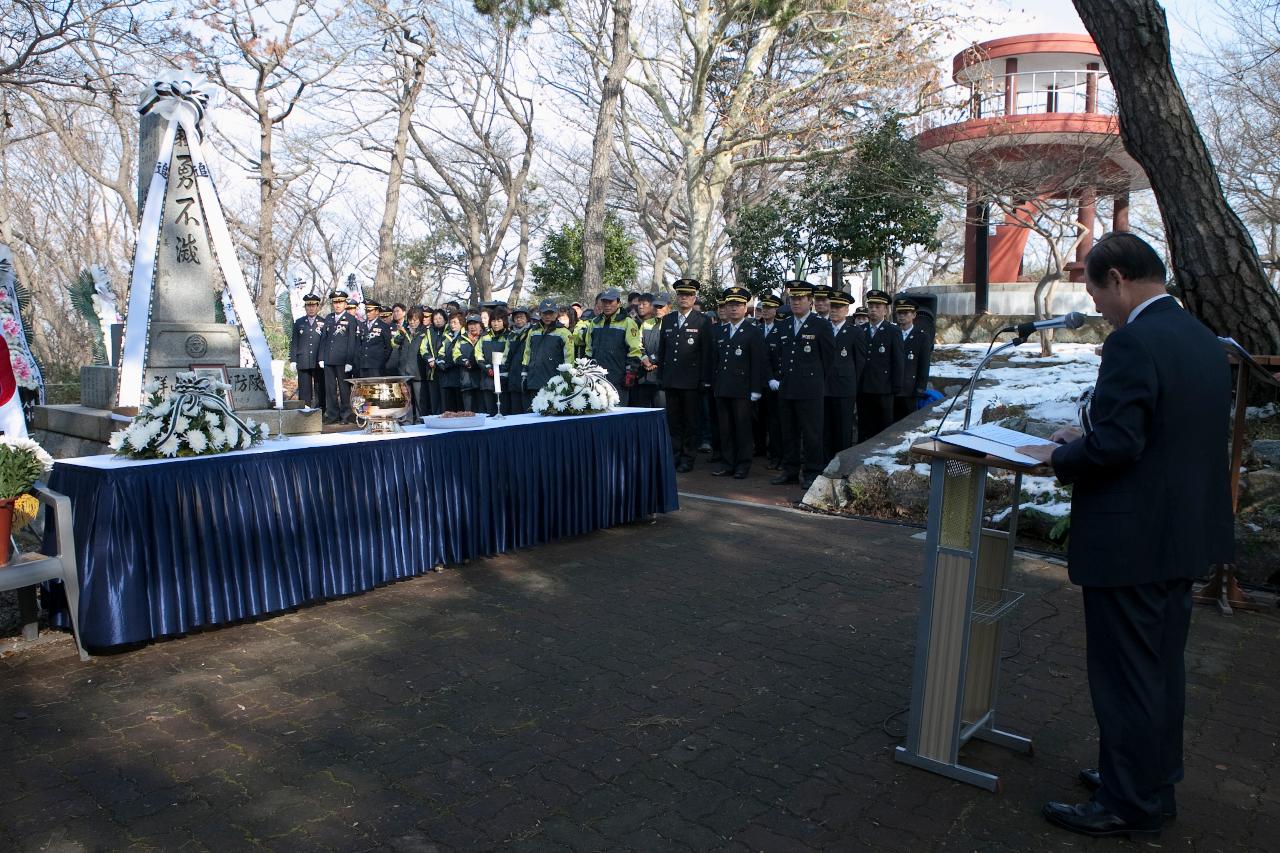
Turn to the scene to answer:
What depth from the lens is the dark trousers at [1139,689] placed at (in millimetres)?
2834

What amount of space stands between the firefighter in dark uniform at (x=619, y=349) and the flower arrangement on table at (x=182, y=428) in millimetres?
6731

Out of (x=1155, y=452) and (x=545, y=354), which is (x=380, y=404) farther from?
(x=545, y=354)

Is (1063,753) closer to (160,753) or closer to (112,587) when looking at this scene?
(160,753)

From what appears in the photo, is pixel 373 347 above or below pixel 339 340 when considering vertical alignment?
below

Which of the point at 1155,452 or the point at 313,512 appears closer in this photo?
the point at 1155,452

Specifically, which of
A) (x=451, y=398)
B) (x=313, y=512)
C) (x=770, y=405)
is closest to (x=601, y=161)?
(x=451, y=398)

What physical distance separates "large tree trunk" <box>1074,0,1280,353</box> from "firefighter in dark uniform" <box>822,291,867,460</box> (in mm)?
3267

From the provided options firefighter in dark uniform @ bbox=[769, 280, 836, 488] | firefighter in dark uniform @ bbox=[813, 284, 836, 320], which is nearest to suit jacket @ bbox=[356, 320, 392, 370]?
firefighter in dark uniform @ bbox=[813, 284, 836, 320]

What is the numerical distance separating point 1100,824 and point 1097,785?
1.23ft

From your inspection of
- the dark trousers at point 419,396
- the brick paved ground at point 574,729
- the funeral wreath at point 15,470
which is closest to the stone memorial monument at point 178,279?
the funeral wreath at point 15,470

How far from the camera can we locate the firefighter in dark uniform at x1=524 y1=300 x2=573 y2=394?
41.2 ft

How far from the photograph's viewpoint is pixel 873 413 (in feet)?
35.4

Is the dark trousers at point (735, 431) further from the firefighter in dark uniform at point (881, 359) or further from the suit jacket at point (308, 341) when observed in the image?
the suit jacket at point (308, 341)

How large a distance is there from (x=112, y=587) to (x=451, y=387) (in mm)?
10442
